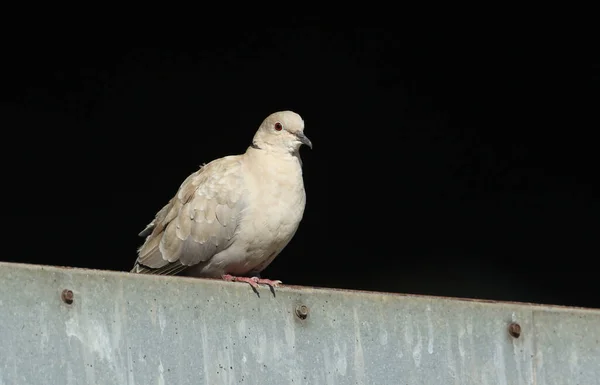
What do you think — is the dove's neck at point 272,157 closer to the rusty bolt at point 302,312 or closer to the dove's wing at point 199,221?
the dove's wing at point 199,221

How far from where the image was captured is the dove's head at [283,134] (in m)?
5.76

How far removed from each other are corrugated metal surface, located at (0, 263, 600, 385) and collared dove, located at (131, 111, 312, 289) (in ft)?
4.35

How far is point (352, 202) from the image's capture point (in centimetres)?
873

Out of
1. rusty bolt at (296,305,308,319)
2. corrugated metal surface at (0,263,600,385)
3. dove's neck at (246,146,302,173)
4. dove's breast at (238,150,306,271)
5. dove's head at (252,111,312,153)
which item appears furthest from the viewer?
dove's head at (252,111,312,153)

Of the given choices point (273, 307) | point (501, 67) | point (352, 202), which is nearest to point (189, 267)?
point (273, 307)

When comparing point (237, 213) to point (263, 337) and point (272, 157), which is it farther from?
point (263, 337)

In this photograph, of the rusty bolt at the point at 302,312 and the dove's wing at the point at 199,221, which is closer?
the rusty bolt at the point at 302,312

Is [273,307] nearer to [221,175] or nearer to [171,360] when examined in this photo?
[171,360]

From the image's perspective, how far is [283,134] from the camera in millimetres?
5781

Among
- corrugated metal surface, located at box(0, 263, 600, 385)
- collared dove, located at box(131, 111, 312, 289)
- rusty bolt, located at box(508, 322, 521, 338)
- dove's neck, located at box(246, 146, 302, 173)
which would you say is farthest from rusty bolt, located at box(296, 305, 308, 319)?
dove's neck, located at box(246, 146, 302, 173)

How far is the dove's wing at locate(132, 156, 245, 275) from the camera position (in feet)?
18.2

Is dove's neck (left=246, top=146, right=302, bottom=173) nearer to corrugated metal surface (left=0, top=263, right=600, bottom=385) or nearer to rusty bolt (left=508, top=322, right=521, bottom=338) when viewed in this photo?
corrugated metal surface (left=0, top=263, right=600, bottom=385)

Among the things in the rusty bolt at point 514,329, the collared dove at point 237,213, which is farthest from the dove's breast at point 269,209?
the rusty bolt at point 514,329

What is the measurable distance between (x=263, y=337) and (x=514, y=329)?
841mm
